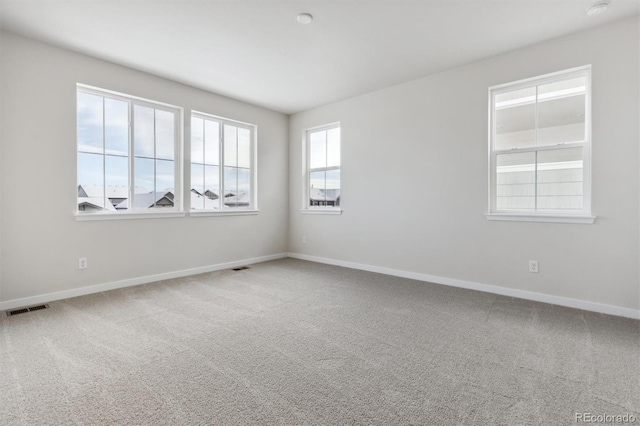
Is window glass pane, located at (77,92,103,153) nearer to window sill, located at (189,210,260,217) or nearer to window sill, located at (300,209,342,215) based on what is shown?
window sill, located at (189,210,260,217)

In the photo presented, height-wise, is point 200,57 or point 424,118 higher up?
point 200,57

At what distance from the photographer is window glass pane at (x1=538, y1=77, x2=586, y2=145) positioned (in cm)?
311

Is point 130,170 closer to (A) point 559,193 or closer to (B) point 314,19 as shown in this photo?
(B) point 314,19

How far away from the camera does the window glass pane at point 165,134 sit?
4.14m

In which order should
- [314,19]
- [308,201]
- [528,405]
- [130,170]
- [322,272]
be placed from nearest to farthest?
[528,405] → [314,19] → [130,170] → [322,272] → [308,201]

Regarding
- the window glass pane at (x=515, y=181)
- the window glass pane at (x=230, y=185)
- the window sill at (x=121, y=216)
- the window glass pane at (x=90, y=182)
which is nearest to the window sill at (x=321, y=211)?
the window glass pane at (x=230, y=185)

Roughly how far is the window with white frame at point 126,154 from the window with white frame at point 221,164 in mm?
291

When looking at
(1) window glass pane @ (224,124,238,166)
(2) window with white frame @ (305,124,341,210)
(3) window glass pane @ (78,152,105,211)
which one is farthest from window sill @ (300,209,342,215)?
(3) window glass pane @ (78,152,105,211)

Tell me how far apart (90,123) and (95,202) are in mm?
922

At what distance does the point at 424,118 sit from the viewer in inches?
160

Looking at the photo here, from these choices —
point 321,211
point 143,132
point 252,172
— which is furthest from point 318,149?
point 143,132

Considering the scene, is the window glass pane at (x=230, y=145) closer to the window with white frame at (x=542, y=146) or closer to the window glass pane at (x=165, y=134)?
the window glass pane at (x=165, y=134)

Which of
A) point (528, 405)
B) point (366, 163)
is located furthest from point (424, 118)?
point (528, 405)

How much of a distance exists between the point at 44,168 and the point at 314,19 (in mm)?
3151
